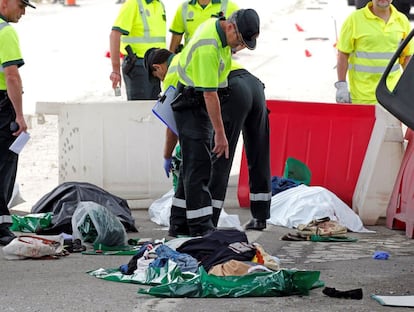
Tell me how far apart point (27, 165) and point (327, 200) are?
12.9ft

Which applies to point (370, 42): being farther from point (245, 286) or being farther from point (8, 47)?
point (245, 286)

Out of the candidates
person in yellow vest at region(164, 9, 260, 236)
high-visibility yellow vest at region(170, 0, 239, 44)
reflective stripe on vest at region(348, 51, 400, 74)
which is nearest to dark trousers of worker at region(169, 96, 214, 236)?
person in yellow vest at region(164, 9, 260, 236)

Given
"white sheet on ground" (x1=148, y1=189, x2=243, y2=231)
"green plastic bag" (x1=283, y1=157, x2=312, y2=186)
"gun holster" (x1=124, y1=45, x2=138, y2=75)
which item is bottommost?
"white sheet on ground" (x1=148, y1=189, x2=243, y2=231)

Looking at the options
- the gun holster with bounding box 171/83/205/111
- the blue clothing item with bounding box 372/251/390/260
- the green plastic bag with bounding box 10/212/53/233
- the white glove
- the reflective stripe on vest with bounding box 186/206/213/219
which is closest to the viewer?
the blue clothing item with bounding box 372/251/390/260

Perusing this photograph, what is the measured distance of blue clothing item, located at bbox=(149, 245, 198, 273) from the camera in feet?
24.1

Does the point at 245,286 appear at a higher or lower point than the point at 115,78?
lower

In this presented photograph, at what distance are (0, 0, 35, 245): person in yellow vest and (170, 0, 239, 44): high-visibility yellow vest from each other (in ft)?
7.44

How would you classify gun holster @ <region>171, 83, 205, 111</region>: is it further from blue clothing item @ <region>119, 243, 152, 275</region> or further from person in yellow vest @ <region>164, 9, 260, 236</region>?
blue clothing item @ <region>119, 243, 152, 275</region>

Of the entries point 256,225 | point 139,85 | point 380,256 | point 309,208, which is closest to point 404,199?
point 309,208

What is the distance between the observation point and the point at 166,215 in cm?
987

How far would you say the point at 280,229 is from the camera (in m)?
9.66

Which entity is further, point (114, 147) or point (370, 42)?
point (114, 147)

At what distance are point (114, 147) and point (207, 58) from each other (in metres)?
2.50

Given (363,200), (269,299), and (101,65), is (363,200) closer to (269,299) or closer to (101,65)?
(269,299)
